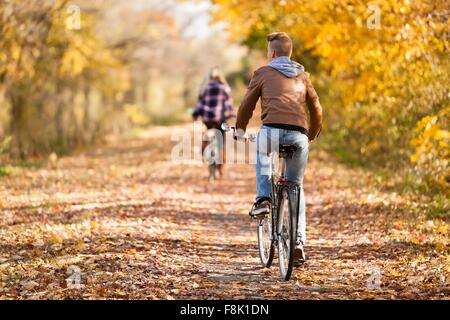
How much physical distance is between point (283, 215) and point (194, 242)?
2.07 m

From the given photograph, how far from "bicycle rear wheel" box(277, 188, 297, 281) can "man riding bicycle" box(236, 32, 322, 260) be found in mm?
184

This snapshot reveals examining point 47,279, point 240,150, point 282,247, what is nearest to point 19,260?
point 47,279

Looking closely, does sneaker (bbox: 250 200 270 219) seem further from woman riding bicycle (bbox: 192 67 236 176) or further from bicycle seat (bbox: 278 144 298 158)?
woman riding bicycle (bbox: 192 67 236 176)

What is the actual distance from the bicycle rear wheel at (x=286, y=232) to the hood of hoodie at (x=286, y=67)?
107 cm

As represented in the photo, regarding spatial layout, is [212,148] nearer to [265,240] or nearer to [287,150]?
[265,240]

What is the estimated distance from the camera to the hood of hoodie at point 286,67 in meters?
6.64

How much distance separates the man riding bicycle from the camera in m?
6.57

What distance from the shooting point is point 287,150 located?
6.63 metres

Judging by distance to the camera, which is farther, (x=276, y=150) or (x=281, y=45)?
(x=281, y=45)

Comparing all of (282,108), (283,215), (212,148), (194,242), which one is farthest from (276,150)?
(212,148)

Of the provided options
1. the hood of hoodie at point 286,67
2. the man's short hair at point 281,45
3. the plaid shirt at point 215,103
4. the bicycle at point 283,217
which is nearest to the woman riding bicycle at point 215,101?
the plaid shirt at point 215,103

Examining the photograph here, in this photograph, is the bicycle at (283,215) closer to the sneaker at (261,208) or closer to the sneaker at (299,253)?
the sneaker at (261,208)

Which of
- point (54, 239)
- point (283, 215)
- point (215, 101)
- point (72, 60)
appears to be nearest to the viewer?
point (283, 215)

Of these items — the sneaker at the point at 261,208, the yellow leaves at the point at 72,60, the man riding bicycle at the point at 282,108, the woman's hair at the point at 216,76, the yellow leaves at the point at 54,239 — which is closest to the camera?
the man riding bicycle at the point at 282,108
